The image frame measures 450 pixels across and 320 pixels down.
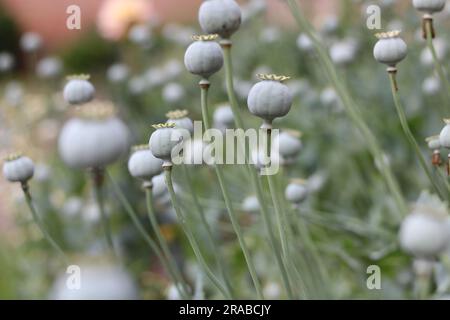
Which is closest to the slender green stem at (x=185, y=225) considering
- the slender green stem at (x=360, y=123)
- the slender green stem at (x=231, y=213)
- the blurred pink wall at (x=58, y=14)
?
the slender green stem at (x=231, y=213)

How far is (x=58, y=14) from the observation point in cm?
452

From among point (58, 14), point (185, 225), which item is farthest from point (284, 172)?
point (58, 14)

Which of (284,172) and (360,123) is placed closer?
(360,123)

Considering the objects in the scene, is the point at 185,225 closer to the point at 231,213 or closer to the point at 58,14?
the point at 231,213

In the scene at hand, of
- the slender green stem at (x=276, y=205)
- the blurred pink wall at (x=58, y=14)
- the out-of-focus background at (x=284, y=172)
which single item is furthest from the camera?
the blurred pink wall at (x=58, y=14)

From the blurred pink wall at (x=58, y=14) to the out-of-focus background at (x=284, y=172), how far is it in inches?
59.5

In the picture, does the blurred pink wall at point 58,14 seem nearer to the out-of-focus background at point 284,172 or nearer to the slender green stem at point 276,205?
the out-of-focus background at point 284,172

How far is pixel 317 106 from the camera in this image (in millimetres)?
1429

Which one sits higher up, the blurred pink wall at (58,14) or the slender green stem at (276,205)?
the blurred pink wall at (58,14)

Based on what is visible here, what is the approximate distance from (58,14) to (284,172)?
3825 mm

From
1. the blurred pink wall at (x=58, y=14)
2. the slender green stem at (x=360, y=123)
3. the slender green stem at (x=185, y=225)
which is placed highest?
the blurred pink wall at (x=58, y=14)

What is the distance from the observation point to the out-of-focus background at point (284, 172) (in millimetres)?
908
